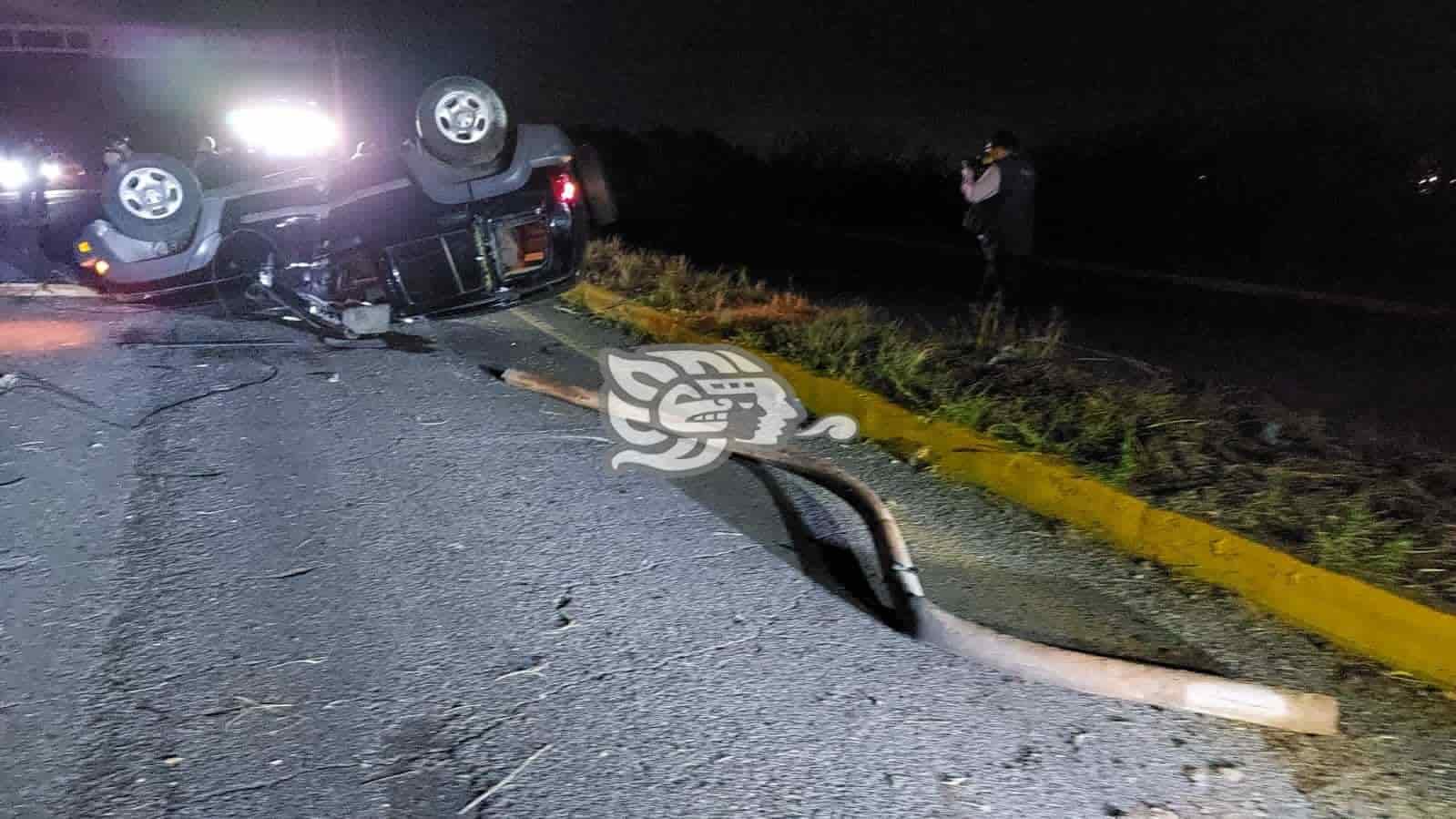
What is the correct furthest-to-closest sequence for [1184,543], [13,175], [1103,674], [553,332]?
1. [13,175]
2. [553,332]
3. [1184,543]
4. [1103,674]

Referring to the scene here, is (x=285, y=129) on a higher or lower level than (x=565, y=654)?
higher

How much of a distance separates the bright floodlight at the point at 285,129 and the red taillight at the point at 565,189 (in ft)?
6.41

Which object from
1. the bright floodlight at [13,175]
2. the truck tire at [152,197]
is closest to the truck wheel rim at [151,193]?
the truck tire at [152,197]

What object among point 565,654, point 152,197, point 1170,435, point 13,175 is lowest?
point 565,654

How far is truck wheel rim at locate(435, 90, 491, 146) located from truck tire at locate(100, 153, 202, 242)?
5.97 ft

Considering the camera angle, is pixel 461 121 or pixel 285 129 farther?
pixel 285 129

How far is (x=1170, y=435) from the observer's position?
5.11 meters

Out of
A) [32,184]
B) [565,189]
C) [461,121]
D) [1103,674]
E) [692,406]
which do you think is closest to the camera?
[1103,674]

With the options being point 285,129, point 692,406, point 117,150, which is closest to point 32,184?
point 117,150

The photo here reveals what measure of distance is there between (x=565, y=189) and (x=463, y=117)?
839 mm

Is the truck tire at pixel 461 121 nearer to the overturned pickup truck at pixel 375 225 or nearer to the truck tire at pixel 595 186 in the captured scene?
the overturned pickup truck at pixel 375 225

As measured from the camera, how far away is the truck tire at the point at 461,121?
7.43 meters

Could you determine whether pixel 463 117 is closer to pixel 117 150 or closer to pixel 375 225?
pixel 375 225

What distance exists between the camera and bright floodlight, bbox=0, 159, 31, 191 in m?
13.1
